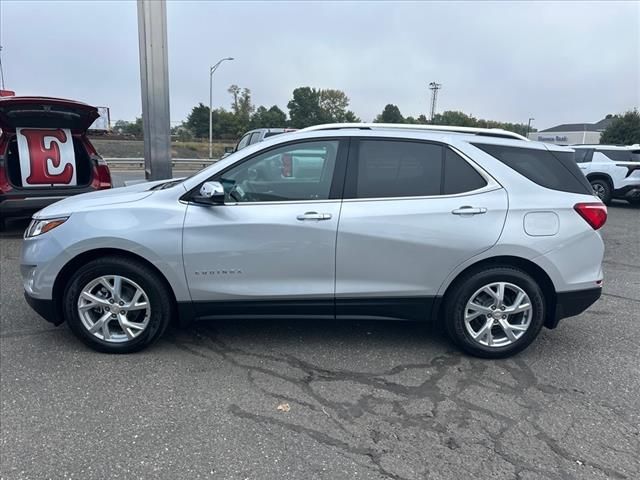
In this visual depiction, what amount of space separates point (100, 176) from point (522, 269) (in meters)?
6.21

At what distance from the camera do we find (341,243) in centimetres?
339

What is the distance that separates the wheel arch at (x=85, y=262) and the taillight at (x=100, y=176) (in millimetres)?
4063

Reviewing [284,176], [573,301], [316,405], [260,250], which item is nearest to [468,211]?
[573,301]

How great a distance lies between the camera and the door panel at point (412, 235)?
11.1 feet

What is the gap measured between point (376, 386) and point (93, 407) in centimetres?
179

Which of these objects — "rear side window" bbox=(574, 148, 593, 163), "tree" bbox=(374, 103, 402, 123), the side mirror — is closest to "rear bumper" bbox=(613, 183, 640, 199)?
"rear side window" bbox=(574, 148, 593, 163)

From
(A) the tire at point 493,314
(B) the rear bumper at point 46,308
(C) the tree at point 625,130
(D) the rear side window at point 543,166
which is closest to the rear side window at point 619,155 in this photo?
(D) the rear side window at point 543,166

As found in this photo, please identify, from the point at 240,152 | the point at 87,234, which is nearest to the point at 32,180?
the point at 87,234

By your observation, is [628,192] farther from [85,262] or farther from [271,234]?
[85,262]

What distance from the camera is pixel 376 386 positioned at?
3.20 meters

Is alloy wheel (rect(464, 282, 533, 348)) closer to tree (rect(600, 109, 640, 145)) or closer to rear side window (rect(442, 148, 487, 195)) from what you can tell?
rear side window (rect(442, 148, 487, 195))

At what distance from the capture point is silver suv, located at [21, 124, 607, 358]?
3396 mm

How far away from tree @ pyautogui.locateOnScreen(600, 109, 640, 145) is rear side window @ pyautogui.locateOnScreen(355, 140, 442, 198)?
38.1m

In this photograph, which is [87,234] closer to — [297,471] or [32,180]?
[297,471]
